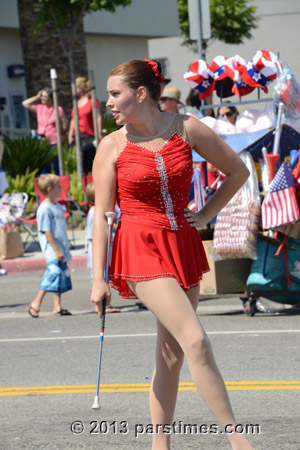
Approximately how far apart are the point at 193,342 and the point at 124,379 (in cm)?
277

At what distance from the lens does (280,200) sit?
30.2 feet

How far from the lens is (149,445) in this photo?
210 inches

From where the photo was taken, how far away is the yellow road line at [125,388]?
263 inches

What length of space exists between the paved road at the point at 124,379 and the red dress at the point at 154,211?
118 cm

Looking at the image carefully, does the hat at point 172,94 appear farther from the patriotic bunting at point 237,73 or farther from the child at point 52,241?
the child at point 52,241

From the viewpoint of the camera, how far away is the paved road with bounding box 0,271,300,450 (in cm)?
556

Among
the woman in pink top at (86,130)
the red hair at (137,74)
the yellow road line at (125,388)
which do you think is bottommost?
the yellow road line at (125,388)

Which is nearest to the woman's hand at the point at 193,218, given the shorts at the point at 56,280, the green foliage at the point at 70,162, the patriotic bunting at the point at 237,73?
the patriotic bunting at the point at 237,73

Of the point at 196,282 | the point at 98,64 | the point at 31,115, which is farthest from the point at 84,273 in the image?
the point at 98,64

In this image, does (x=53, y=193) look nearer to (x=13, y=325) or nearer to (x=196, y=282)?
(x=13, y=325)

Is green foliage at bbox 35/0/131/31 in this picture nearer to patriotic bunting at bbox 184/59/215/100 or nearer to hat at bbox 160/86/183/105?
hat at bbox 160/86/183/105

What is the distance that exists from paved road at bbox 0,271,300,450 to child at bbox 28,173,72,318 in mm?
324

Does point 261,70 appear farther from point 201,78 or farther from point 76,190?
point 76,190

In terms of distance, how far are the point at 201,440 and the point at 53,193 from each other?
5.41 m
